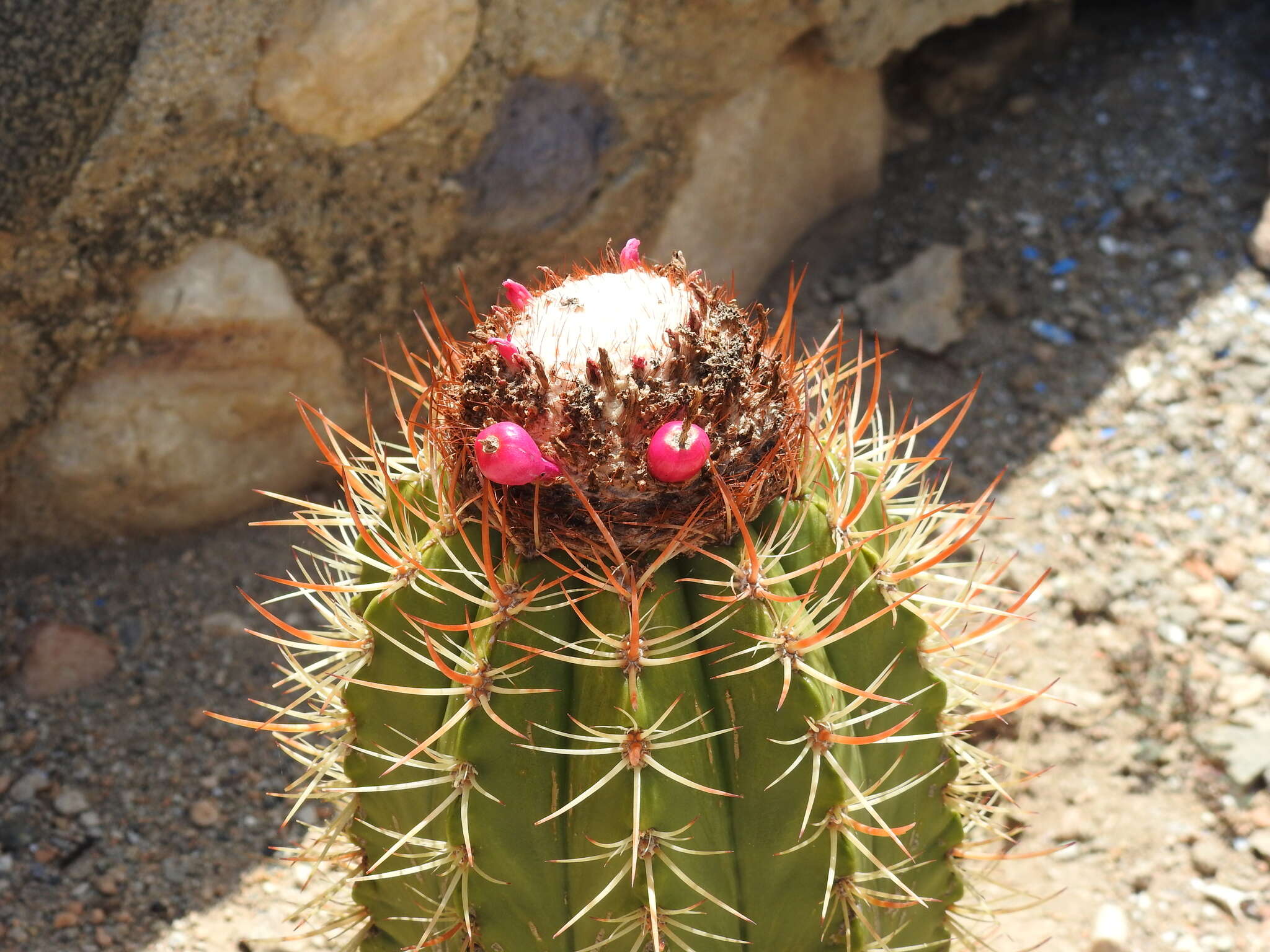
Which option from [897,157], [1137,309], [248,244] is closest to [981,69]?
[897,157]

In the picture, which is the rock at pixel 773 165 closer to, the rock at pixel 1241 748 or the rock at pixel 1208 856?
the rock at pixel 1241 748

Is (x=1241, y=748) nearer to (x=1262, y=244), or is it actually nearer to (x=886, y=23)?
(x=1262, y=244)

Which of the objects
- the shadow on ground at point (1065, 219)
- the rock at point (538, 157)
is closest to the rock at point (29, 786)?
the rock at point (538, 157)

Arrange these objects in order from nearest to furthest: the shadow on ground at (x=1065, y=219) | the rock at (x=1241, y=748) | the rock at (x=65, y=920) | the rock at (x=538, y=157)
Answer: the rock at (x=65, y=920) → the rock at (x=1241, y=748) → the rock at (x=538, y=157) → the shadow on ground at (x=1065, y=219)

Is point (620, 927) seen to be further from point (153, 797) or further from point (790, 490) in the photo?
point (153, 797)

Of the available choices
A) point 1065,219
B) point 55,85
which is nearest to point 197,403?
point 55,85

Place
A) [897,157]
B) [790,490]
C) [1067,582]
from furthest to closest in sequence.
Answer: [897,157]
[1067,582]
[790,490]

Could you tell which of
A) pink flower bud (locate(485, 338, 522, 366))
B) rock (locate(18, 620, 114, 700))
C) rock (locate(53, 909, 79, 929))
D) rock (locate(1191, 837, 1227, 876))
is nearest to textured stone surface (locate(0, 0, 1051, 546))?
rock (locate(18, 620, 114, 700))
